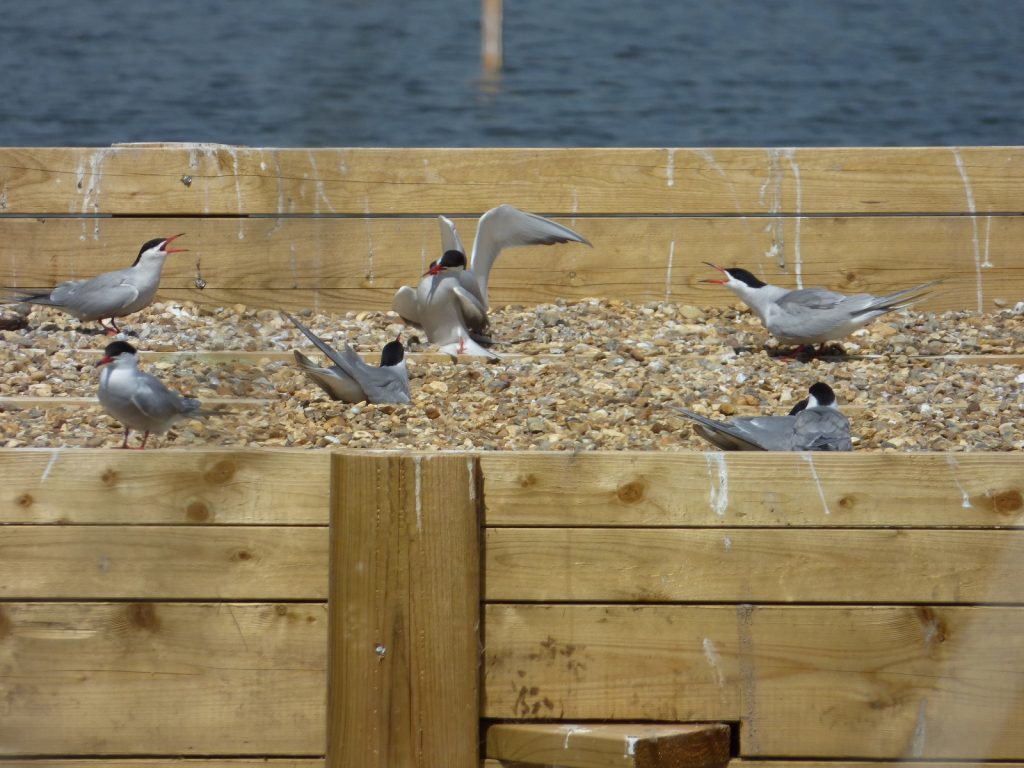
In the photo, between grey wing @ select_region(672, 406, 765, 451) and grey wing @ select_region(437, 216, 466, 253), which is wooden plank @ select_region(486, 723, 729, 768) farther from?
grey wing @ select_region(437, 216, 466, 253)

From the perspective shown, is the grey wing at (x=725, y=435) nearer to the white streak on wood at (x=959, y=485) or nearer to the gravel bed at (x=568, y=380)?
the gravel bed at (x=568, y=380)

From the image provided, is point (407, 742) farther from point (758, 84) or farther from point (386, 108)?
point (758, 84)

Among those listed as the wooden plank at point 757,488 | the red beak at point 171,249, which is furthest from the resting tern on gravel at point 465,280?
the wooden plank at point 757,488

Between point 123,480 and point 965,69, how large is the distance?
1751 cm

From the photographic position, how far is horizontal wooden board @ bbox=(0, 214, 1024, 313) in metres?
4.56

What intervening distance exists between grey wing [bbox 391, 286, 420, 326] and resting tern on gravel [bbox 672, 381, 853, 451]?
1.39 meters

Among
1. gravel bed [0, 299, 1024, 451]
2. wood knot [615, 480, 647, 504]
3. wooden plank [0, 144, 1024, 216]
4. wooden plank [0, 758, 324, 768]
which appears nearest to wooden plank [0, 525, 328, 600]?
wooden plank [0, 758, 324, 768]

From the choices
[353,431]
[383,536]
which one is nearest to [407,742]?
[383,536]

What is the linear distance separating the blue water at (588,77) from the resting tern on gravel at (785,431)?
0.97 metres

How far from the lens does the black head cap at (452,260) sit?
14.2ft

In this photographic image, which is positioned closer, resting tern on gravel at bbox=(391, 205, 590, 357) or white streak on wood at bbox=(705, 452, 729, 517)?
white streak on wood at bbox=(705, 452, 729, 517)

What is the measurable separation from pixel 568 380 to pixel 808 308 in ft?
2.89

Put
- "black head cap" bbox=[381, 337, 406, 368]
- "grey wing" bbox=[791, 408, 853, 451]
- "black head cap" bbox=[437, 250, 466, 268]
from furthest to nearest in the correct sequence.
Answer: "black head cap" bbox=[437, 250, 466, 268] → "black head cap" bbox=[381, 337, 406, 368] → "grey wing" bbox=[791, 408, 853, 451]

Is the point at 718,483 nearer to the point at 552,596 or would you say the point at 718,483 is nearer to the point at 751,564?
the point at 751,564
